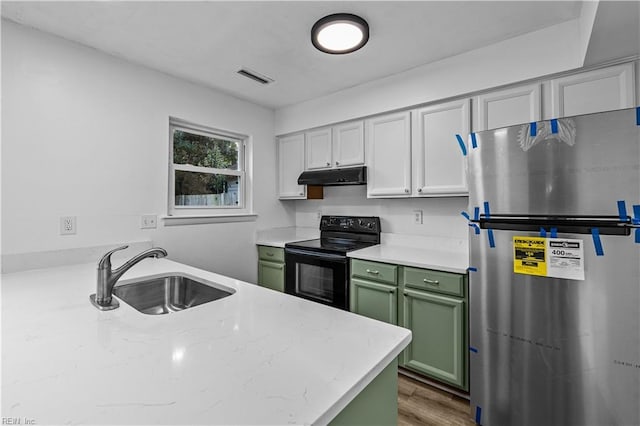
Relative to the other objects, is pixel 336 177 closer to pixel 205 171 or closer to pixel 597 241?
pixel 205 171

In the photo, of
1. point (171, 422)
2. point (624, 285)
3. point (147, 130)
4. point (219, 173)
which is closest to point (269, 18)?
point (147, 130)

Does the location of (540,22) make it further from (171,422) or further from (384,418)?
(171,422)

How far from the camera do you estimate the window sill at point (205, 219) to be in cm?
248

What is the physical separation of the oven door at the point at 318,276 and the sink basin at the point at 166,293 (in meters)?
1.16

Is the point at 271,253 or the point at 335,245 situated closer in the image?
the point at 335,245

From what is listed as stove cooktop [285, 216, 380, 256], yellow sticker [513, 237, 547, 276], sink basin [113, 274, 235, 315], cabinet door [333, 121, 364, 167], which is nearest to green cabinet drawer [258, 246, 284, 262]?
stove cooktop [285, 216, 380, 256]

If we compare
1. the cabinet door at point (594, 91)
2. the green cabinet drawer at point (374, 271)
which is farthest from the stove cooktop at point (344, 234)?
the cabinet door at point (594, 91)

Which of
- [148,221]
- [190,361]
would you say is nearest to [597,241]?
[190,361]

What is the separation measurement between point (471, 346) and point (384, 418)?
3.64 ft

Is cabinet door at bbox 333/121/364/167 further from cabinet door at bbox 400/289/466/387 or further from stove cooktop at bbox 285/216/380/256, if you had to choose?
cabinet door at bbox 400/289/466/387

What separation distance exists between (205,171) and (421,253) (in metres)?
2.14

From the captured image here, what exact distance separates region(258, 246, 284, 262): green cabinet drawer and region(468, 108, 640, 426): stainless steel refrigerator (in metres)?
1.81

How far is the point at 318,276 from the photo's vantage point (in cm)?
Result: 260

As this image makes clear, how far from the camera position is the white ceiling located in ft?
5.45
